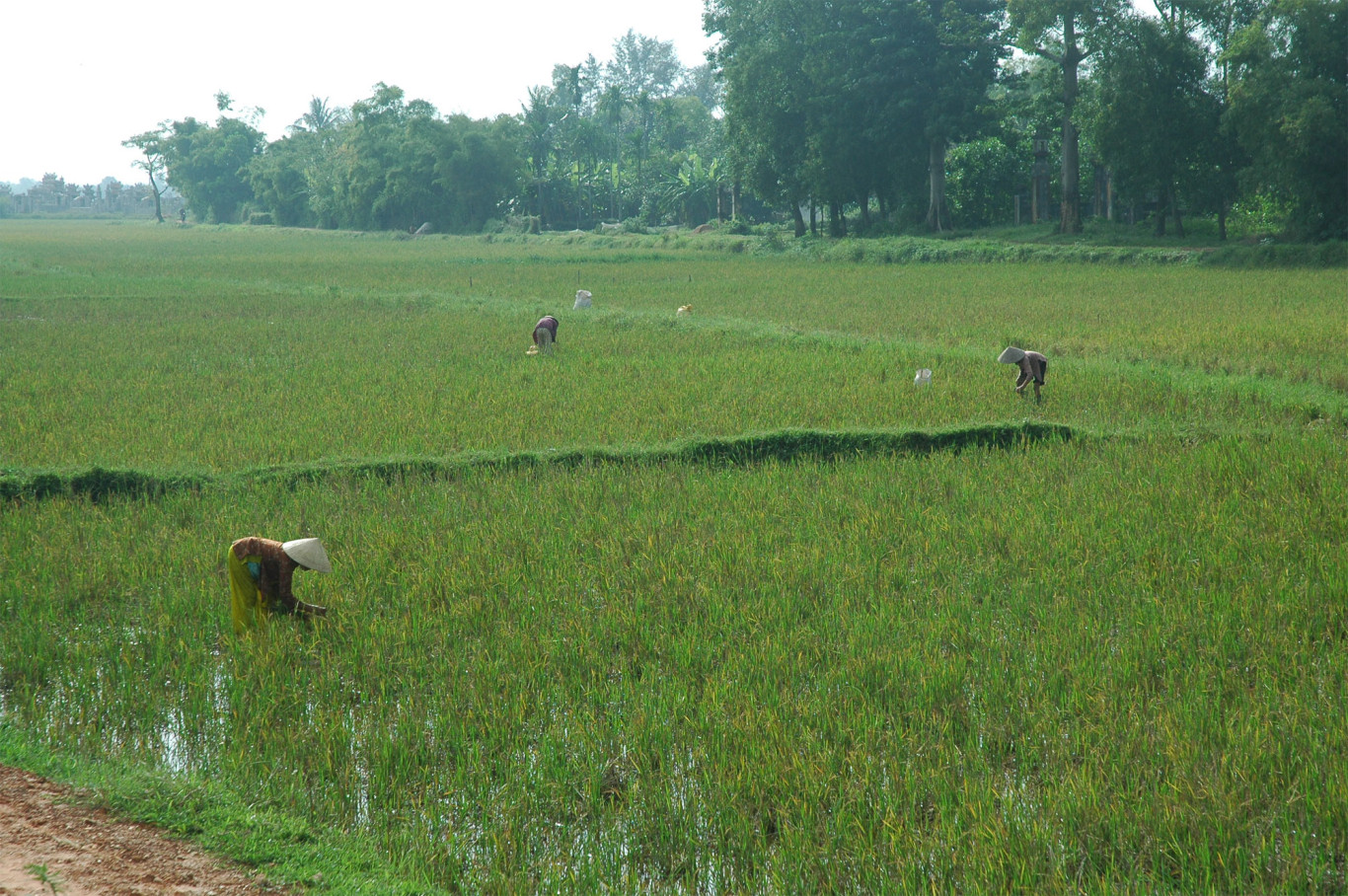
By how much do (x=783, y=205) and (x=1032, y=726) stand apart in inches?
1165

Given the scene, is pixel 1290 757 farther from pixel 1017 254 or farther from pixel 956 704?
pixel 1017 254

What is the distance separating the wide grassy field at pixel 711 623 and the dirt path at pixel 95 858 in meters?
0.08

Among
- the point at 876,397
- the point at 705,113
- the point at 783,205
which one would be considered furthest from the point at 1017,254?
the point at 705,113

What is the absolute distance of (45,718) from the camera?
3.09 m

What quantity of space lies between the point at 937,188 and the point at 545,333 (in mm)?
17816

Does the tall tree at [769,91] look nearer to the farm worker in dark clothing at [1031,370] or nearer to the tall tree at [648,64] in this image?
the farm worker in dark clothing at [1031,370]

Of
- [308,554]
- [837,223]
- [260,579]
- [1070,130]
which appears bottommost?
[260,579]

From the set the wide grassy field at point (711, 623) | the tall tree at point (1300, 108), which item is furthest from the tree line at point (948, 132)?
the wide grassy field at point (711, 623)

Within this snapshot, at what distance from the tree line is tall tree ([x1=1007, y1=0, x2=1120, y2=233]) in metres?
0.05

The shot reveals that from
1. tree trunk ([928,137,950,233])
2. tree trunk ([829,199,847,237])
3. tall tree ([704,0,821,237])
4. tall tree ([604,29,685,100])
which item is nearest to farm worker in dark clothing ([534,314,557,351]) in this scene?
tree trunk ([928,137,950,233])

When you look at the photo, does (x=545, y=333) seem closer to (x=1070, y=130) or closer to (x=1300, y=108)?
(x=1300, y=108)

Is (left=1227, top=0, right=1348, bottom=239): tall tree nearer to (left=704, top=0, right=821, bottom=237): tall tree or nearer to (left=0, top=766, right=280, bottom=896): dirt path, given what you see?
(left=704, top=0, right=821, bottom=237): tall tree

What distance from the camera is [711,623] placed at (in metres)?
3.68

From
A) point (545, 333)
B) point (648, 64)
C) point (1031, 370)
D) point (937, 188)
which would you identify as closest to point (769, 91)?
point (937, 188)
